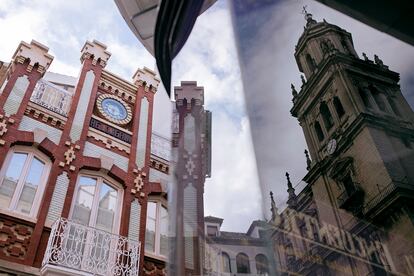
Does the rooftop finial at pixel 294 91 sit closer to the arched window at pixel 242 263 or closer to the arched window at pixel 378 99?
the arched window at pixel 378 99

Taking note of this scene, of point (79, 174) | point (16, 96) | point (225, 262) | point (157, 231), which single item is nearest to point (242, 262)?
point (225, 262)

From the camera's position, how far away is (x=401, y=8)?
133cm

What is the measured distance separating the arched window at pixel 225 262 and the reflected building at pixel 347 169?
6.6 inches

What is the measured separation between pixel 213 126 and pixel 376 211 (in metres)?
0.82

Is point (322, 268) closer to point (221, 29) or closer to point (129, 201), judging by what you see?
point (221, 29)

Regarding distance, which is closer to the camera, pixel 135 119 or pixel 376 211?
pixel 376 211

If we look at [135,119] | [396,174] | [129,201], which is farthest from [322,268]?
[135,119]

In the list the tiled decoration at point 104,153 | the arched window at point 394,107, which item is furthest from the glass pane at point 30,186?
the arched window at point 394,107

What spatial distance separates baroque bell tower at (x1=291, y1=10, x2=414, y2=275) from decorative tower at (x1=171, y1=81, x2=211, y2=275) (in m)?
0.50

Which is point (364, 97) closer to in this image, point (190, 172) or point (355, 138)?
point (355, 138)

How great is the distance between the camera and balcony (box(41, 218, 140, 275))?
7.92 meters

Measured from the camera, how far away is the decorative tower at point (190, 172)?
165 centimetres

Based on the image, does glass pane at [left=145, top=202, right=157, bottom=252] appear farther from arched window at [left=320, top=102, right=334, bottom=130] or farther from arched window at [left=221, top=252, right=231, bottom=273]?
arched window at [left=320, top=102, right=334, bottom=130]

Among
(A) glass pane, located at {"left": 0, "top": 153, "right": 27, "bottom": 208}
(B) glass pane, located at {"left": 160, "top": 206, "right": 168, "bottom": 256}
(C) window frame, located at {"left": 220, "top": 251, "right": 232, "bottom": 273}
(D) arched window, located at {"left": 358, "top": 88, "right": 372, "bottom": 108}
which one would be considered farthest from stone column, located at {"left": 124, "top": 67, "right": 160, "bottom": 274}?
(D) arched window, located at {"left": 358, "top": 88, "right": 372, "bottom": 108}
